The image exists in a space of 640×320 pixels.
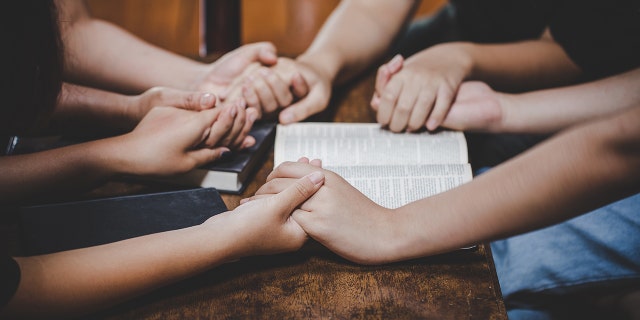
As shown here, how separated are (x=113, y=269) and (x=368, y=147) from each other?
0.41 meters

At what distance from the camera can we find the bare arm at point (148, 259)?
50 cm

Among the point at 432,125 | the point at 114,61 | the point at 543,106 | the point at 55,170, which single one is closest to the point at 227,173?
the point at 55,170

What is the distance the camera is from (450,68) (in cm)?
92

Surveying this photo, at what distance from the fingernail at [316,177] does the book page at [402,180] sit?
0.23 ft

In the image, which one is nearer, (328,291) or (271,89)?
(328,291)

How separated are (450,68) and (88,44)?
73 cm

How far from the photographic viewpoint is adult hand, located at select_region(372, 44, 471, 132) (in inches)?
33.1

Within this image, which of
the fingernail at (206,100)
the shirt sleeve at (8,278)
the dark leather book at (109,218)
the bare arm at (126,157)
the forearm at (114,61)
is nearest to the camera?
the shirt sleeve at (8,278)

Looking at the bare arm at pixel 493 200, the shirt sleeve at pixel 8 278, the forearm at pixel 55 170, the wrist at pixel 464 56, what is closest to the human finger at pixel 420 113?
the wrist at pixel 464 56

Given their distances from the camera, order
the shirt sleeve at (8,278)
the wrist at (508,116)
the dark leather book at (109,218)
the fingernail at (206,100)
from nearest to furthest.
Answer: the shirt sleeve at (8,278) → the dark leather book at (109,218) → the fingernail at (206,100) → the wrist at (508,116)

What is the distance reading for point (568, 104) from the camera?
879mm

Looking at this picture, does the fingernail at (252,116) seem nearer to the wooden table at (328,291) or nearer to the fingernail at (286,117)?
the fingernail at (286,117)

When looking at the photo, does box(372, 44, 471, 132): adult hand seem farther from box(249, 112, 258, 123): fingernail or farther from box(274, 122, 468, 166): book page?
box(249, 112, 258, 123): fingernail

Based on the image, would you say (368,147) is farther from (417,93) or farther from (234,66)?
(234,66)
